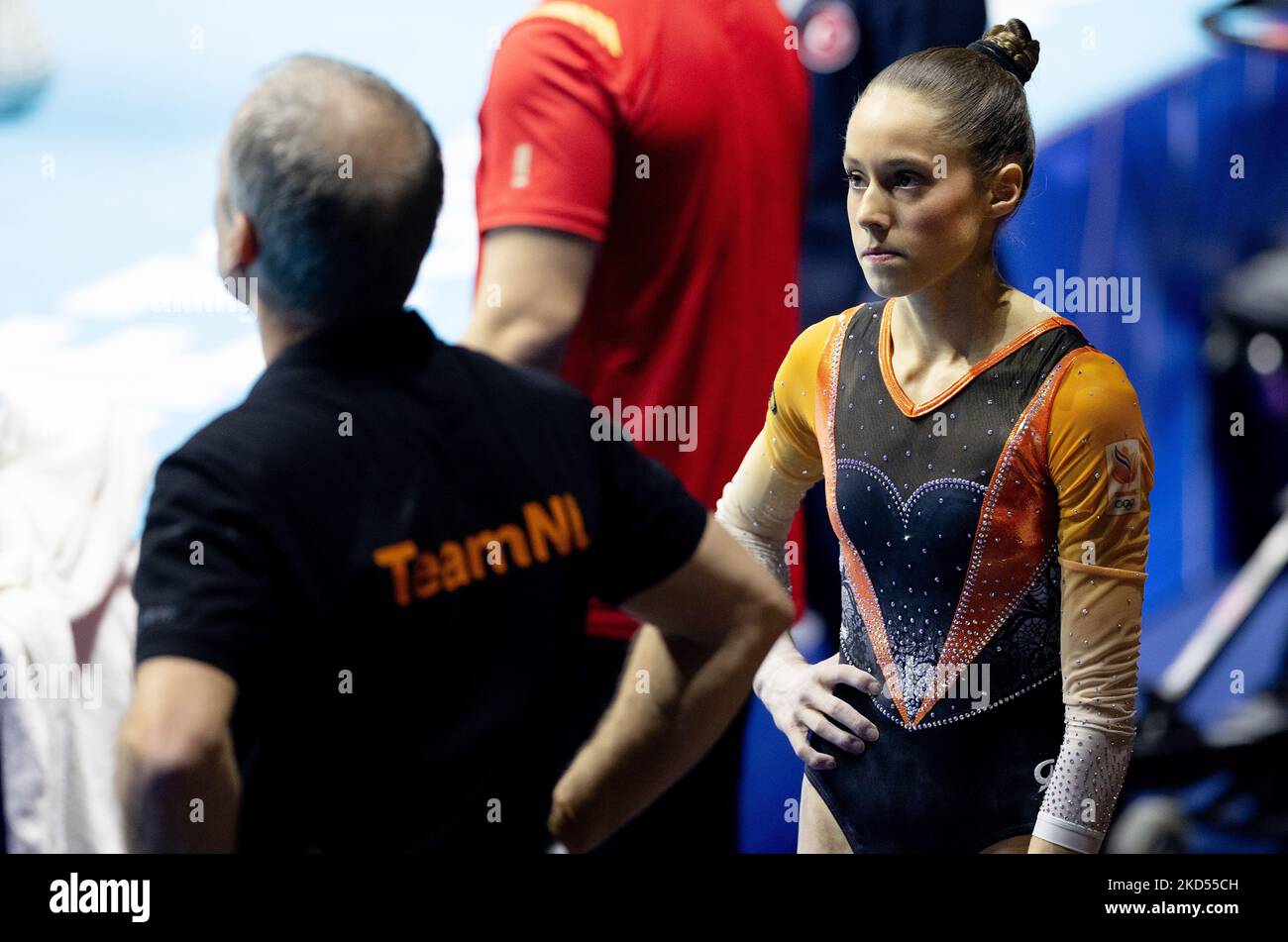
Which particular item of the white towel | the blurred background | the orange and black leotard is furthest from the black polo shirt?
the white towel

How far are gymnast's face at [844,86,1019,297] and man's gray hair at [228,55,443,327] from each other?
3.17ft

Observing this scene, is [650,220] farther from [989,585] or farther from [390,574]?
[390,574]

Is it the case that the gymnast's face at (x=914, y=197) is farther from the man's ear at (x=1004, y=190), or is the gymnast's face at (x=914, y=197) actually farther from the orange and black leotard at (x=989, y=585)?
the orange and black leotard at (x=989, y=585)

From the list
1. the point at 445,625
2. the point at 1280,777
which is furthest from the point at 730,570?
the point at 1280,777

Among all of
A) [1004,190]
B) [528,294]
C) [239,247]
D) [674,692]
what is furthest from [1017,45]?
[239,247]

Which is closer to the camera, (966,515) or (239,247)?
(239,247)

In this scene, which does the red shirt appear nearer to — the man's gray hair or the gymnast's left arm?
the gymnast's left arm

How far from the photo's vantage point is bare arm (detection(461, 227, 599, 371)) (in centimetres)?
256

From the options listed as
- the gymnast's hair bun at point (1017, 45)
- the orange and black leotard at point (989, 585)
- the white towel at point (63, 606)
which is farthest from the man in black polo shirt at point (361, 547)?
the white towel at point (63, 606)

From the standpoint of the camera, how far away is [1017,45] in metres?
2.48

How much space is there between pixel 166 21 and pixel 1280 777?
8.94ft

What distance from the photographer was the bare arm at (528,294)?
256 cm

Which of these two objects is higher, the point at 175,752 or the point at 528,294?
the point at 528,294

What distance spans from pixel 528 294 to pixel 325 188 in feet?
3.00
